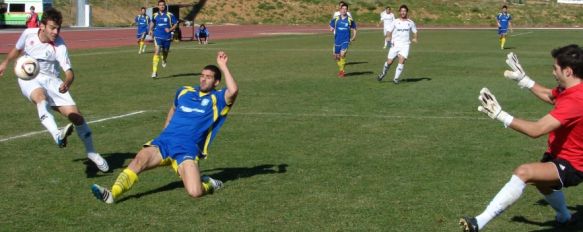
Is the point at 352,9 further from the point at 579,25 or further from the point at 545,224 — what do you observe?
the point at 545,224

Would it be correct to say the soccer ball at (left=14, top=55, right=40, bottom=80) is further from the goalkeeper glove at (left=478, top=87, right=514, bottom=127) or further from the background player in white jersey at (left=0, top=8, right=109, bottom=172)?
the goalkeeper glove at (left=478, top=87, right=514, bottom=127)

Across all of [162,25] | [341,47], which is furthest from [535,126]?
[162,25]

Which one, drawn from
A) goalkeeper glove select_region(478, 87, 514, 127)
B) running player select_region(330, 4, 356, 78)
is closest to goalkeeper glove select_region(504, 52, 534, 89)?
goalkeeper glove select_region(478, 87, 514, 127)

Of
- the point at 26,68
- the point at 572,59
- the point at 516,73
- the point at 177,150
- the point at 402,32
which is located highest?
the point at 572,59

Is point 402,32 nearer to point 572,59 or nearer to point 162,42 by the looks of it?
point 162,42

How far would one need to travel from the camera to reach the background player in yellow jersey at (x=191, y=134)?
308 inches

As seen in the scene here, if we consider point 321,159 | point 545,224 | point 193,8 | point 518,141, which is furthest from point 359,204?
point 193,8

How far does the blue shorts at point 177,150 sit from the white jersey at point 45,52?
202 centimetres

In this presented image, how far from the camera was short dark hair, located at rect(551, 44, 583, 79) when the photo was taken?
604 cm

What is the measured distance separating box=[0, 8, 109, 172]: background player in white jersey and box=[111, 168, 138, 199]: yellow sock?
4.95ft

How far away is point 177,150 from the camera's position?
7.99 metres

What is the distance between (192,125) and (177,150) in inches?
13.8

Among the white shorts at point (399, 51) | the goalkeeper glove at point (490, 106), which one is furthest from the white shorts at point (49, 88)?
the white shorts at point (399, 51)

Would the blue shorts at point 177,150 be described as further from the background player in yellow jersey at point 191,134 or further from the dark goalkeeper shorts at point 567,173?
the dark goalkeeper shorts at point 567,173
